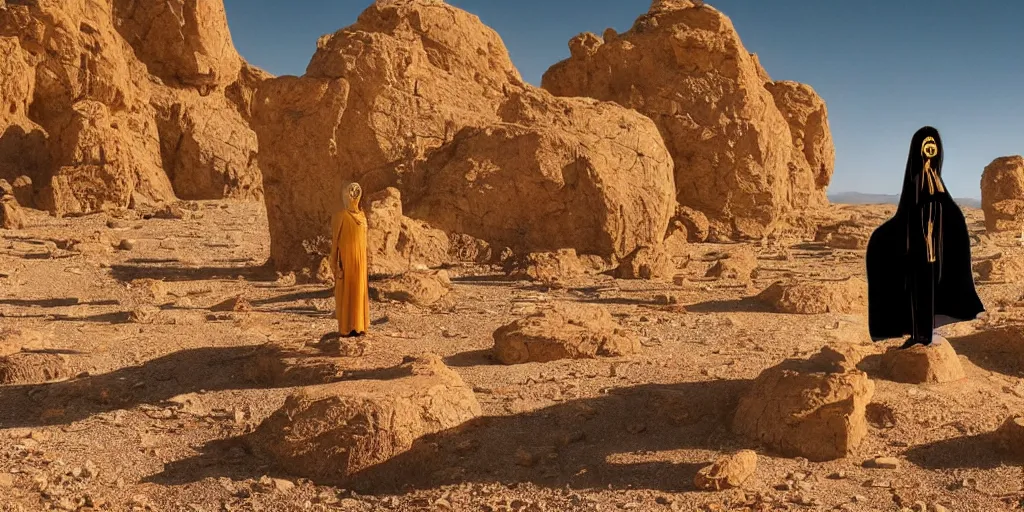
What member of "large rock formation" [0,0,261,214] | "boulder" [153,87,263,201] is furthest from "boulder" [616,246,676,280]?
"boulder" [153,87,263,201]

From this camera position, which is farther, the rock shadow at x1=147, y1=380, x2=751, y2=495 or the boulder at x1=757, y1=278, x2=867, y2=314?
the boulder at x1=757, y1=278, x2=867, y2=314

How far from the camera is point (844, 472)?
5973 mm

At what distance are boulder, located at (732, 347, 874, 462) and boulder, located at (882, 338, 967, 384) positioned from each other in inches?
44.6

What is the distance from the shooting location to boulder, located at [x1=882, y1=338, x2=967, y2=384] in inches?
288

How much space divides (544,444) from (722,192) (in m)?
13.3

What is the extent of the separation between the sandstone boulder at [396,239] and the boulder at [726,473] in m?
7.59

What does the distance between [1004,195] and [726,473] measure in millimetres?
17777

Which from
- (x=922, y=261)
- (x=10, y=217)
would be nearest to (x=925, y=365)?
(x=922, y=261)

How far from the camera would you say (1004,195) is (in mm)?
20406

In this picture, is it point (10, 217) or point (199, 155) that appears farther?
point (199, 155)

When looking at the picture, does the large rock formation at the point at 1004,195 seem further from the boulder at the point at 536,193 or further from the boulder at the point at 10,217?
the boulder at the point at 10,217

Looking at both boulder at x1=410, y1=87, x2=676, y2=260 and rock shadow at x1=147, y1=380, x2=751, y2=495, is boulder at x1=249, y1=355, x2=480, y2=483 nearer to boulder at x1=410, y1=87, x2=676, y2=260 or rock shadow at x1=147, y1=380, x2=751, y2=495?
rock shadow at x1=147, y1=380, x2=751, y2=495

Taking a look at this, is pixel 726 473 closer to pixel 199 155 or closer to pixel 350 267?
pixel 350 267

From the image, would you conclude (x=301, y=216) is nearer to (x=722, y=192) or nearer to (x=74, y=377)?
(x=74, y=377)
